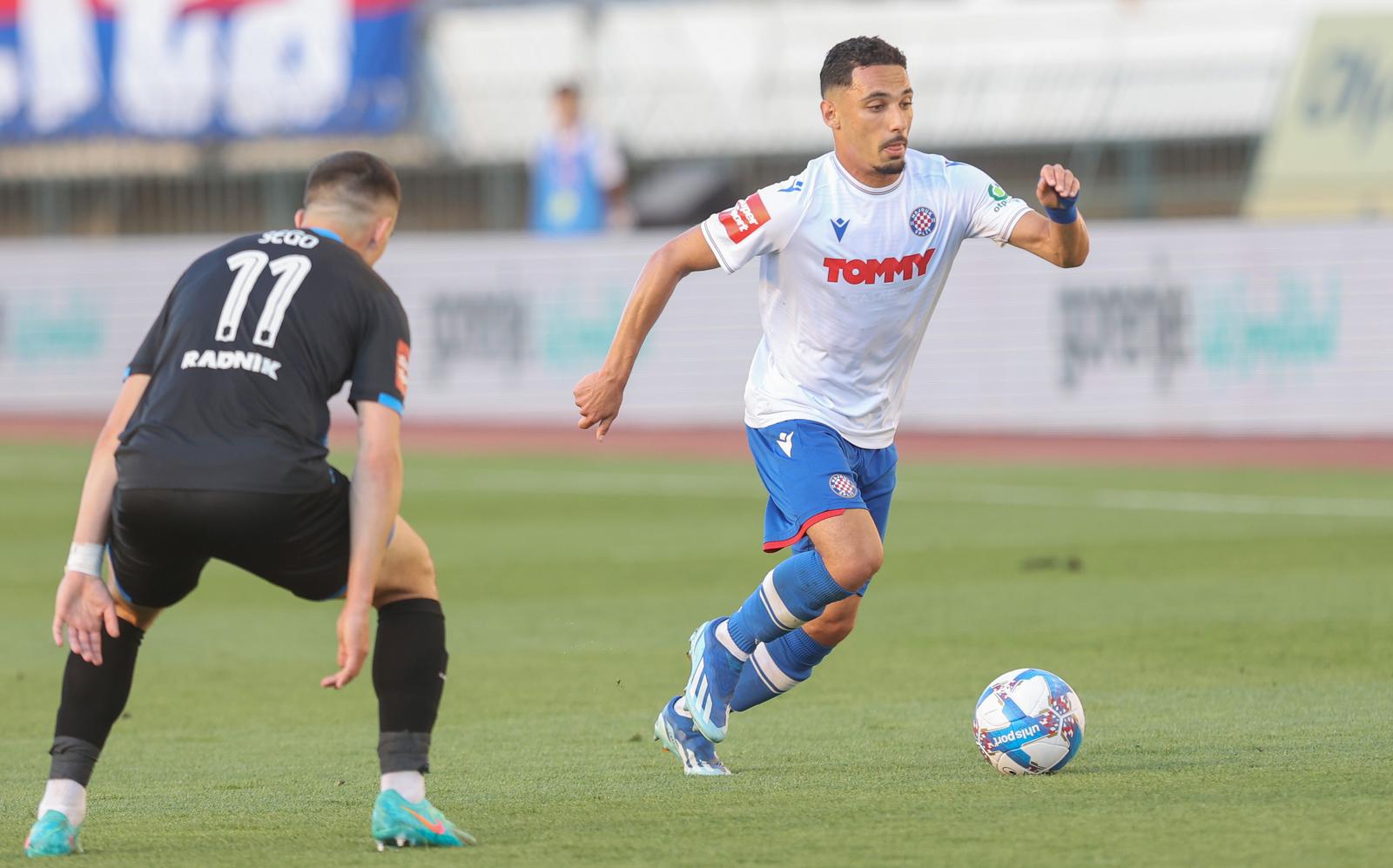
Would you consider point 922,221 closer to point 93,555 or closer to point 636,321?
point 636,321

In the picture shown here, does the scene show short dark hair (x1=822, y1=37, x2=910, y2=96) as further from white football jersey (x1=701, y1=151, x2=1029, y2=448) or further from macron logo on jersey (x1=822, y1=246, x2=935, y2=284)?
macron logo on jersey (x1=822, y1=246, x2=935, y2=284)

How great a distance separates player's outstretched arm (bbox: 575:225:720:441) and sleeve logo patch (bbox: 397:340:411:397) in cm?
117

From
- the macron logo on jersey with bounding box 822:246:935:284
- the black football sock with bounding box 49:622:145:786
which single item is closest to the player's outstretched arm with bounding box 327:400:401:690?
the black football sock with bounding box 49:622:145:786

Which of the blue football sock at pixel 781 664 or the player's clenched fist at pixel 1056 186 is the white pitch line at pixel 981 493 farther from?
the player's clenched fist at pixel 1056 186

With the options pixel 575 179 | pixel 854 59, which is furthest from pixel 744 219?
pixel 575 179

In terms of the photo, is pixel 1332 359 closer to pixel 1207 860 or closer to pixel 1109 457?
pixel 1109 457

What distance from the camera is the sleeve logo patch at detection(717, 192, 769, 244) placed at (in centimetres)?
651

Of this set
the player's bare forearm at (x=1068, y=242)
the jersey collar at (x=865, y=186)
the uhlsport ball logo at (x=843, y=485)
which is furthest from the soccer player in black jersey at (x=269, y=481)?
the player's bare forearm at (x=1068, y=242)

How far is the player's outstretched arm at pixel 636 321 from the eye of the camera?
628 cm

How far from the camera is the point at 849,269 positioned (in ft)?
21.5

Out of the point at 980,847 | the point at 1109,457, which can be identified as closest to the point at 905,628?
the point at 980,847

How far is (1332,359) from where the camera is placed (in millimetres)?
18594

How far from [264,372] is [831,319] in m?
2.19

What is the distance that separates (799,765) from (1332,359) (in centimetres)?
1326
